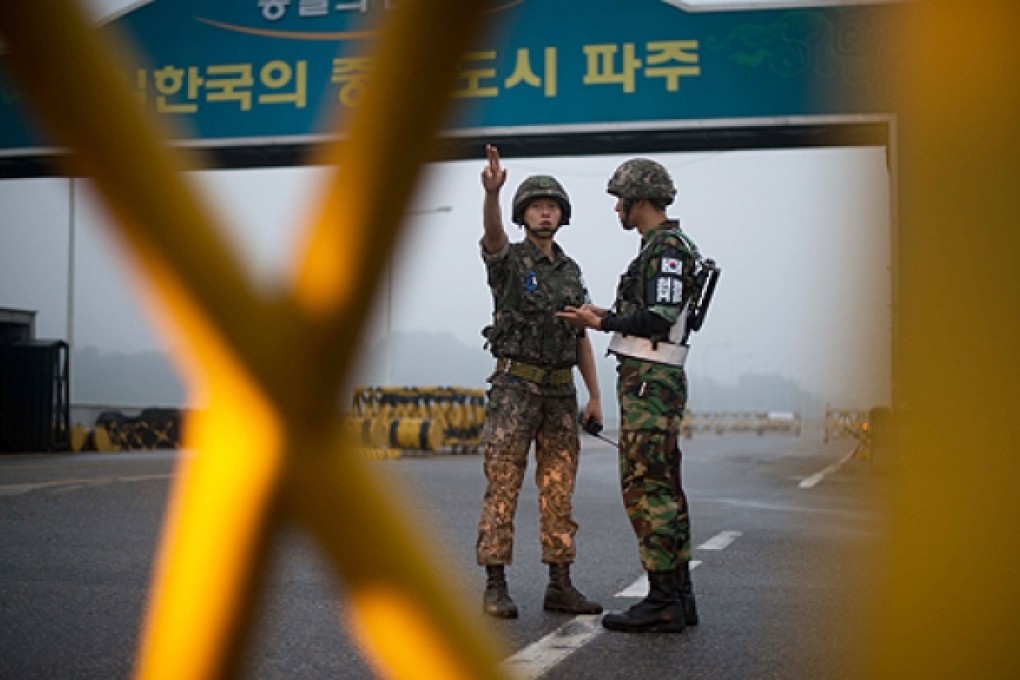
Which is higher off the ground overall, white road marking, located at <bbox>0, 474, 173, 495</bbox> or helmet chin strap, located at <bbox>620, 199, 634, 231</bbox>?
helmet chin strap, located at <bbox>620, 199, 634, 231</bbox>

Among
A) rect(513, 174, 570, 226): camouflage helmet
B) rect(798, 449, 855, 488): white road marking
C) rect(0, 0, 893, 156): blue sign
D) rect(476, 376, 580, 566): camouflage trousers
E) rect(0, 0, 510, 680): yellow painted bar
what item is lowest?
rect(798, 449, 855, 488): white road marking

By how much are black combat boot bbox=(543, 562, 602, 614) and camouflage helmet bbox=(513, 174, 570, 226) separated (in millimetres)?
1317

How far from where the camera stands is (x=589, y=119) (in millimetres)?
16328

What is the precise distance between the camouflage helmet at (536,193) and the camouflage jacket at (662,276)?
0.39 metres

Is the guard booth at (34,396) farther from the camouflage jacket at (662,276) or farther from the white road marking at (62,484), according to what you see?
the camouflage jacket at (662,276)

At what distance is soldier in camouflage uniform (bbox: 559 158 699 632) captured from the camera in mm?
4445

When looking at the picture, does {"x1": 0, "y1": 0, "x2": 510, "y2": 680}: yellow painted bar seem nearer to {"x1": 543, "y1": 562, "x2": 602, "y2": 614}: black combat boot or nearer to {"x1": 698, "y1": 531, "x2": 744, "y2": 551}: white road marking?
{"x1": 543, "y1": 562, "x2": 602, "y2": 614}: black combat boot

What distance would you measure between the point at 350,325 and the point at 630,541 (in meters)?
7.31

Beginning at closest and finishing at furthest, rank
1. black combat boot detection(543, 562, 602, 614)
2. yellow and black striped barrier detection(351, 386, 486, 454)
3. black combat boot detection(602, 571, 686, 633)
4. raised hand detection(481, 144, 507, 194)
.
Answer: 1. raised hand detection(481, 144, 507, 194)
2. black combat boot detection(602, 571, 686, 633)
3. black combat boot detection(543, 562, 602, 614)
4. yellow and black striped barrier detection(351, 386, 486, 454)

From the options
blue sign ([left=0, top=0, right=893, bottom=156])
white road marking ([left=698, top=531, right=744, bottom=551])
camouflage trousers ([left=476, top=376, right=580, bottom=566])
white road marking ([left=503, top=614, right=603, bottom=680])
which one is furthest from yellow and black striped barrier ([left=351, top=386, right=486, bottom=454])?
white road marking ([left=503, top=614, right=603, bottom=680])

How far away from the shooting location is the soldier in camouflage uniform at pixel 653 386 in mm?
4445

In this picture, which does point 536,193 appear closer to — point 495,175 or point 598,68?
→ point 495,175

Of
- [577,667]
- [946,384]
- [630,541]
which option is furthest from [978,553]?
[630,541]

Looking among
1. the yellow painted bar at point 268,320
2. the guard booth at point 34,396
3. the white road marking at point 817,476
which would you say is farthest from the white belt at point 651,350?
the guard booth at point 34,396
